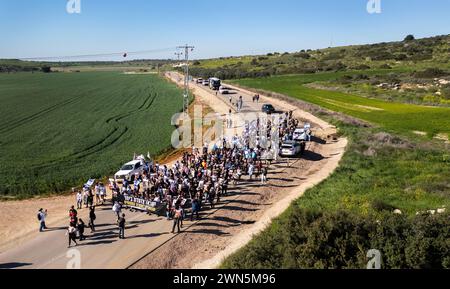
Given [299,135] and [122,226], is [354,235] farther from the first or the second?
[299,135]

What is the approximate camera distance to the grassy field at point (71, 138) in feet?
101

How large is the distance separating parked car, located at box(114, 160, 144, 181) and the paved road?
6652mm

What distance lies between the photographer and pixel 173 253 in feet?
57.9

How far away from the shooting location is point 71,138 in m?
45.8

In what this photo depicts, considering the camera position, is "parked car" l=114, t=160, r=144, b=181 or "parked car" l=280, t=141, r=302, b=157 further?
"parked car" l=280, t=141, r=302, b=157

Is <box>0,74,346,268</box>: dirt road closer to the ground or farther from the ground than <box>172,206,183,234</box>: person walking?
closer to the ground

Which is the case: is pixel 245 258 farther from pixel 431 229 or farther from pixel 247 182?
pixel 247 182

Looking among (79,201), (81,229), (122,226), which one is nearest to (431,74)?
(79,201)

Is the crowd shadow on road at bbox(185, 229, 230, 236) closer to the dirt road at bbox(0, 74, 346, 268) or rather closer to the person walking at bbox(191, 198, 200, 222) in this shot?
the dirt road at bbox(0, 74, 346, 268)

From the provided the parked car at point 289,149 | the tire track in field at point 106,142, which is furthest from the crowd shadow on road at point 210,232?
the tire track in field at point 106,142

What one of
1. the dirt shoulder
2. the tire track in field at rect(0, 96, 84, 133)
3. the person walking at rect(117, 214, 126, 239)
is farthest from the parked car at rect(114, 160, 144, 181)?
the tire track in field at rect(0, 96, 84, 133)

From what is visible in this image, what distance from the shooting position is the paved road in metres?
16.9

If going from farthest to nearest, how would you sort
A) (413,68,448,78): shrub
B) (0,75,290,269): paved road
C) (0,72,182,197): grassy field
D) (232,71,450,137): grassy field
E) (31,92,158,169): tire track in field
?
(413,68,448,78): shrub
(232,71,450,137): grassy field
(31,92,158,169): tire track in field
(0,72,182,197): grassy field
(0,75,290,269): paved road
